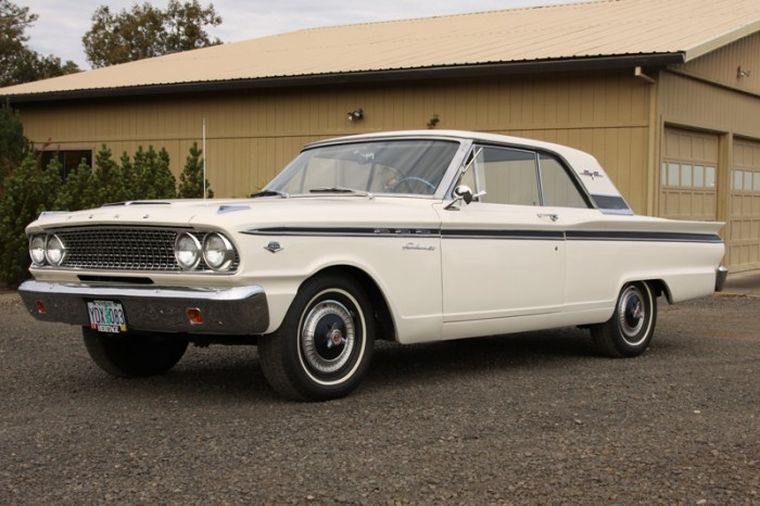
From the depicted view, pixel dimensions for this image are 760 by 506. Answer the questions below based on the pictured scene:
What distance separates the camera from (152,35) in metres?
46.8

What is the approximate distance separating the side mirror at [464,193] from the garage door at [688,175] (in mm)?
8279

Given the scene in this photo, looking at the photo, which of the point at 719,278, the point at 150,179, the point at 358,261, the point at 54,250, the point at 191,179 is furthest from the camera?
the point at 191,179

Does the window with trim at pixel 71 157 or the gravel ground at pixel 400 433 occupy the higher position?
the window with trim at pixel 71 157

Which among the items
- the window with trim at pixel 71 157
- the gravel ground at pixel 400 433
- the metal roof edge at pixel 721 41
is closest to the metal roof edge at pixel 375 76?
the metal roof edge at pixel 721 41

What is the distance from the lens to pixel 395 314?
6.00 meters

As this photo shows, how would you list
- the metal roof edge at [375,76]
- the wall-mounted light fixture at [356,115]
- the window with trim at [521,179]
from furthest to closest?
the wall-mounted light fixture at [356,115]
the metal roof edge at [375,76]
the window with trim at [521,179]

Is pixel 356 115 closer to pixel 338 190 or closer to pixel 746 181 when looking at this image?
pixel 746 181

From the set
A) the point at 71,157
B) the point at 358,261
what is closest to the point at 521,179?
the point at 358,261

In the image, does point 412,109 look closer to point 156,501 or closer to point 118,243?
point 118,243

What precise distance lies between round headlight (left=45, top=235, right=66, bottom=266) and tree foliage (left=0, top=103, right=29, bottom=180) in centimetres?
1162

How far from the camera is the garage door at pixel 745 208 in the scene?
642 inches

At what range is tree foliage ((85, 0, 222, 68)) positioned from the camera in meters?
46.7

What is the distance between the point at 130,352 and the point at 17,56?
145ft

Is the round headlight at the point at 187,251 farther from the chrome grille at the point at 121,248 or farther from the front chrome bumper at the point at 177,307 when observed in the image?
the front chrome bumper at the point at 177,307
